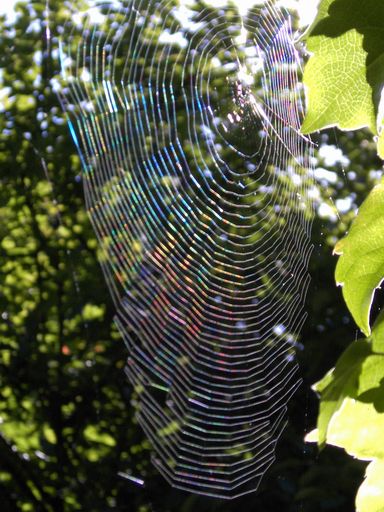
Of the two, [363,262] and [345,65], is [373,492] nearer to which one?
[363,262]

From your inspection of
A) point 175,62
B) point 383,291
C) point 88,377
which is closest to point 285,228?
point 383,291

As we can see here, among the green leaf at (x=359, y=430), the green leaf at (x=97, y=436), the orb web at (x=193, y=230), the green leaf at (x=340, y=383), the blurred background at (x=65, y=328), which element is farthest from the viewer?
the green leaf at (x=97, y=436)

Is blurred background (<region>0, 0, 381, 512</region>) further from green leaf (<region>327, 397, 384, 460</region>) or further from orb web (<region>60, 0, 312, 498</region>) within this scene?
green leaf (<region>327, 397, 384, 460</region>)

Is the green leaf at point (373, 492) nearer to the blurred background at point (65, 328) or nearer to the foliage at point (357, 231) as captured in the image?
the foliage at point (357, 231)

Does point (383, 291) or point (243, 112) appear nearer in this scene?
point (383, 291)

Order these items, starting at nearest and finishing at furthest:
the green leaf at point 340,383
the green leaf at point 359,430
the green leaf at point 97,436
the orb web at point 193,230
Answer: the green leaf at point 340,383 < the green leaf at point 359,430 < the orb web at point 193,230 < the green leaf at point 97,436

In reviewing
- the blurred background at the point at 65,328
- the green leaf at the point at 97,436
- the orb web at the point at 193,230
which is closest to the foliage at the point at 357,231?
the orb web at the point at 193,230

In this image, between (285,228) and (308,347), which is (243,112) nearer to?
(285,228)

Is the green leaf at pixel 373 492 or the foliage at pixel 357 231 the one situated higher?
the foliage at pixel 357 231
